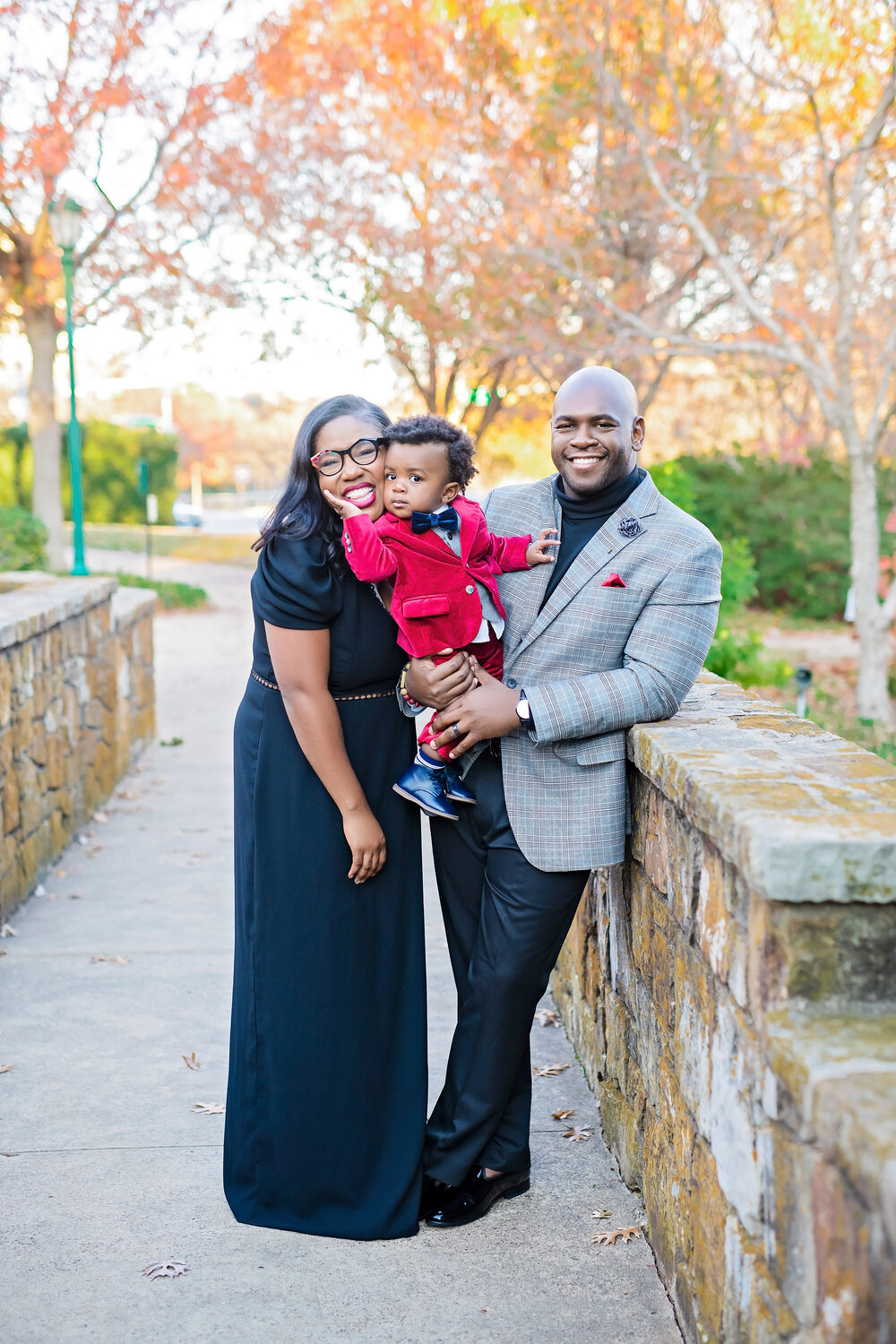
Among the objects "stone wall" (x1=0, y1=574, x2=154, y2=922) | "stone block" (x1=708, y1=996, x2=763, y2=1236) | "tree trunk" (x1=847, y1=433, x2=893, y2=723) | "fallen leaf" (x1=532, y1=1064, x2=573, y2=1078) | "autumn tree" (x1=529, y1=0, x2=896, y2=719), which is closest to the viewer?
"stone block" (x1=708, y1=996, x2=763, y2=1236)

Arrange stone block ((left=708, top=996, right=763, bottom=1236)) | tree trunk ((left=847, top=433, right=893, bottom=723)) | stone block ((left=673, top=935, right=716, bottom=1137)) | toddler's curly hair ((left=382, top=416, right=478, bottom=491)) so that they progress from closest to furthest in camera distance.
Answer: stone block ((left=708, top=996, right=763, bottom=1236)) → stone block ((left=673, top=935, right=716, bottom=1137)) → toddler's curly hair ((left=382, top=416, right=478, bottom=491)) → tree trunk ((left=847, top=433, right=893, bottom=723))

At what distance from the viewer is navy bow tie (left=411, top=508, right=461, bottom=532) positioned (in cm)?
278

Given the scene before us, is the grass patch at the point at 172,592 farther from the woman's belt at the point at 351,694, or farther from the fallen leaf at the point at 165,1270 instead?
the fallen leaf at the point at 165,1270

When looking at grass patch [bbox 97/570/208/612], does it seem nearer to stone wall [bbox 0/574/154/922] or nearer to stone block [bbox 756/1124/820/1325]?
stone wall [bbox 0/574/154/922]

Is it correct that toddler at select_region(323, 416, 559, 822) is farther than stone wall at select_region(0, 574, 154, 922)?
No

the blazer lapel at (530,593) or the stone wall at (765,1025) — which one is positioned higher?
the blazer lapel at (530,593)

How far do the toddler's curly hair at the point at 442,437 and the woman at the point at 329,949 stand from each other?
0.35 feet

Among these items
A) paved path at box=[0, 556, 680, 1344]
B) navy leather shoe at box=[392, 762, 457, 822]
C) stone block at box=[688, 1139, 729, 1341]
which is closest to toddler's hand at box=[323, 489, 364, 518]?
navy leather shoe at box=[392, 762, 457, 822]

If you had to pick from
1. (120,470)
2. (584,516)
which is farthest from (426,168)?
(120,470)

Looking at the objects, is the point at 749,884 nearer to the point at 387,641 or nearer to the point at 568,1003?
the point at 387,641

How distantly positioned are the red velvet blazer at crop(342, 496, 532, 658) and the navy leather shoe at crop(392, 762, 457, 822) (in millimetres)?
324

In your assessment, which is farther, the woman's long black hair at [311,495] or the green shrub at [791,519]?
the green shrub at [791,519]

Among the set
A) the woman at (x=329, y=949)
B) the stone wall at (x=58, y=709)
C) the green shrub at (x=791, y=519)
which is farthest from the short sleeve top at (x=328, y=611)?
the green shrub at (x=791, y=519)

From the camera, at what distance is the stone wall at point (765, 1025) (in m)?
1.70
